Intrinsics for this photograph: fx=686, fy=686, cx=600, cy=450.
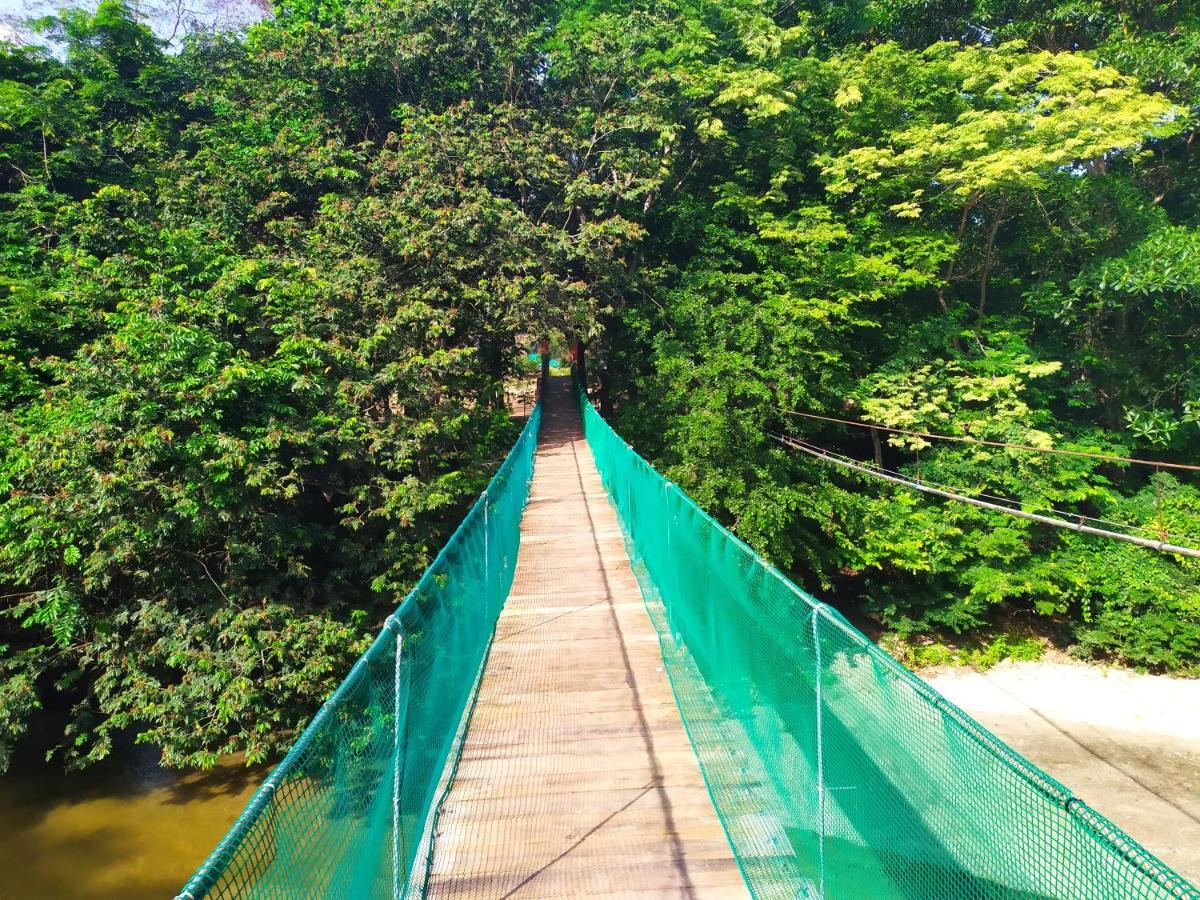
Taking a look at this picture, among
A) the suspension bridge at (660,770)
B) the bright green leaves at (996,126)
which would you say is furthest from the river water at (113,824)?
the bright green leaves at (996,126)

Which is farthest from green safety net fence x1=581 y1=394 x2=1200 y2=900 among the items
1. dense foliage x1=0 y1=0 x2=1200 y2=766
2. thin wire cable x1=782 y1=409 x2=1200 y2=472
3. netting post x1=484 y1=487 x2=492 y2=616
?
dense foliage x1=0 y1=0 x2=1200 y2=766

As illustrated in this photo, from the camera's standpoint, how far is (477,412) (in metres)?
14.6

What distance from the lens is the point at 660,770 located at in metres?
4.34

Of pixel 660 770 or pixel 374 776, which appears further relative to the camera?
pixel 660 770

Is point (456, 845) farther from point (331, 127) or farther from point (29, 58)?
point (29, 58)

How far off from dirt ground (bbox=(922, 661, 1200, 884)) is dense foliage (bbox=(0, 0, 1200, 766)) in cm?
86

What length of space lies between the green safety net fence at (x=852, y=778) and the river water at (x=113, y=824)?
9410 mm

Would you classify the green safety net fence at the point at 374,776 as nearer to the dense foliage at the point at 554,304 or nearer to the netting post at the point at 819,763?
the netting post at the point at 819,763

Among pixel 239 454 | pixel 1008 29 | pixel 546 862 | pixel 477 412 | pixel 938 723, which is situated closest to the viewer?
pixel 938 723

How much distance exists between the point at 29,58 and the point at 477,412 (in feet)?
51.1

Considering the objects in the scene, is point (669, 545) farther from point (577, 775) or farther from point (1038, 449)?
point (1038, 449)

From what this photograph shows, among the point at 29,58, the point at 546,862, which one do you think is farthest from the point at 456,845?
the point at 29,58

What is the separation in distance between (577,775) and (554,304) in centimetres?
1322

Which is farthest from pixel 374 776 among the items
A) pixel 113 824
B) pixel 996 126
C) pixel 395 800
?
pixel 996 126
